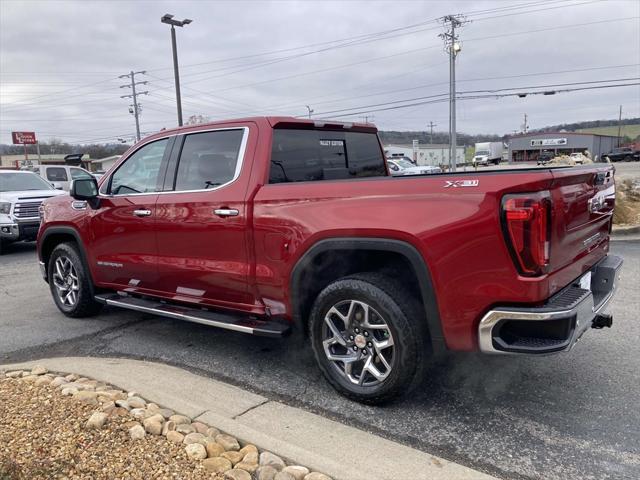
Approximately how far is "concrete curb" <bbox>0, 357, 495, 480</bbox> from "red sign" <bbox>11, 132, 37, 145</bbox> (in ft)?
157

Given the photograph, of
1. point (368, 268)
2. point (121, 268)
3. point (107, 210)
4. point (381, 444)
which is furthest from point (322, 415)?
point (107, 210)

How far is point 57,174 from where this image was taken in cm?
1923

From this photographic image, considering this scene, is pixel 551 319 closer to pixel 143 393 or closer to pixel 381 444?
pixel 381 444

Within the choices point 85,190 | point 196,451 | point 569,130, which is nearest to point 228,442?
point 196,451

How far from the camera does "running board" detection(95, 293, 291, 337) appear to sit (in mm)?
3748

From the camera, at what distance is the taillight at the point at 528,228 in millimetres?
2684

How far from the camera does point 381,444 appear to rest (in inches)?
112

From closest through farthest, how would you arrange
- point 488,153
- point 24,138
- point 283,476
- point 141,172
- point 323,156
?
point 283,476 → point 323,156 → point 141,172 → point 24,138 → point 488,153

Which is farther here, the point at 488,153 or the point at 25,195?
the point at 488,153

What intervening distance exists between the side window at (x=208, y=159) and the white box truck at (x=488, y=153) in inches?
2723

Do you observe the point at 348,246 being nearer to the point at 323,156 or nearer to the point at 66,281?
the point at 323,156

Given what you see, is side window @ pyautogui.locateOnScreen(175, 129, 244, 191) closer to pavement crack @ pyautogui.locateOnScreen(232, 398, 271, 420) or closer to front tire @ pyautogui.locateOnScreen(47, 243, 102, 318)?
pavement crack @ pyautogui.locateOnScreen(232, 398, 271, 420)

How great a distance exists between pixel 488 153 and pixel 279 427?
74.7 meters

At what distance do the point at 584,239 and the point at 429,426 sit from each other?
1.54 metres
